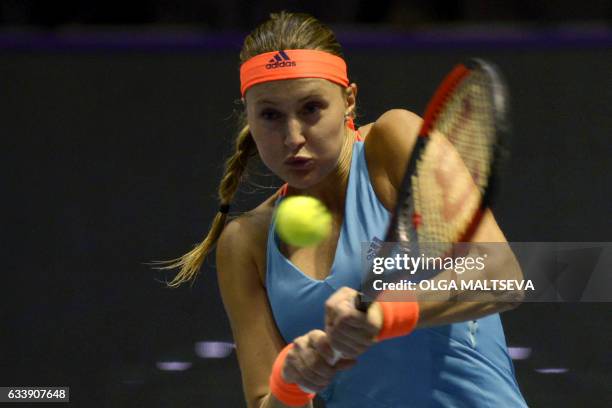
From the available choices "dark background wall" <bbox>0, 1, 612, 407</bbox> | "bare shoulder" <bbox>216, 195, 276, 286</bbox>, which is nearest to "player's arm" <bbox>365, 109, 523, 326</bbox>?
"bare shoulder" <bbox>216, 195, 276, 286</bbox>

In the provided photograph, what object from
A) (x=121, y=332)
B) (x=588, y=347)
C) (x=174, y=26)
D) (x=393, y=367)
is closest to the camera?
(x=393, y=367)

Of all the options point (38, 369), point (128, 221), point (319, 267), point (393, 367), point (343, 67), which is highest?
point (343, 67)

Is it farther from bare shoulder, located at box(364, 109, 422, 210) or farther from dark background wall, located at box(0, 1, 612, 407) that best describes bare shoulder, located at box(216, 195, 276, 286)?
→ dark background wall, located at box(0, 1, 612, 407)

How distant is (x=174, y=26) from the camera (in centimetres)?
390

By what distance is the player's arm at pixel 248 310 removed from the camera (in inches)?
68.9

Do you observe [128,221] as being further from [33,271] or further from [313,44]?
[313,44]

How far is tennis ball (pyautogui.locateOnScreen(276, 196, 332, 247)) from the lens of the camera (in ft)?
5.50

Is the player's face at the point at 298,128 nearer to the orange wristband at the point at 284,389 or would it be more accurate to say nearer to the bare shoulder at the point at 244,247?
the bare shoulder at the point at 244,247

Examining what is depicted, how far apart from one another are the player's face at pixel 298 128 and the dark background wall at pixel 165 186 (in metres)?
0.98

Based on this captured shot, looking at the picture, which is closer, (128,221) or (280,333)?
(280,333)

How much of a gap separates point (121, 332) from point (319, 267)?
1.11 meters

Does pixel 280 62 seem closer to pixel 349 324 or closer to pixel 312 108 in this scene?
pixel 312 108

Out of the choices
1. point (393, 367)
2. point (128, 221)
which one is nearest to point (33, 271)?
point (128, 221)

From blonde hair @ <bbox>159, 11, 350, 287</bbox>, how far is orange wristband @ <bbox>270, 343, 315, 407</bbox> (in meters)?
0.28
